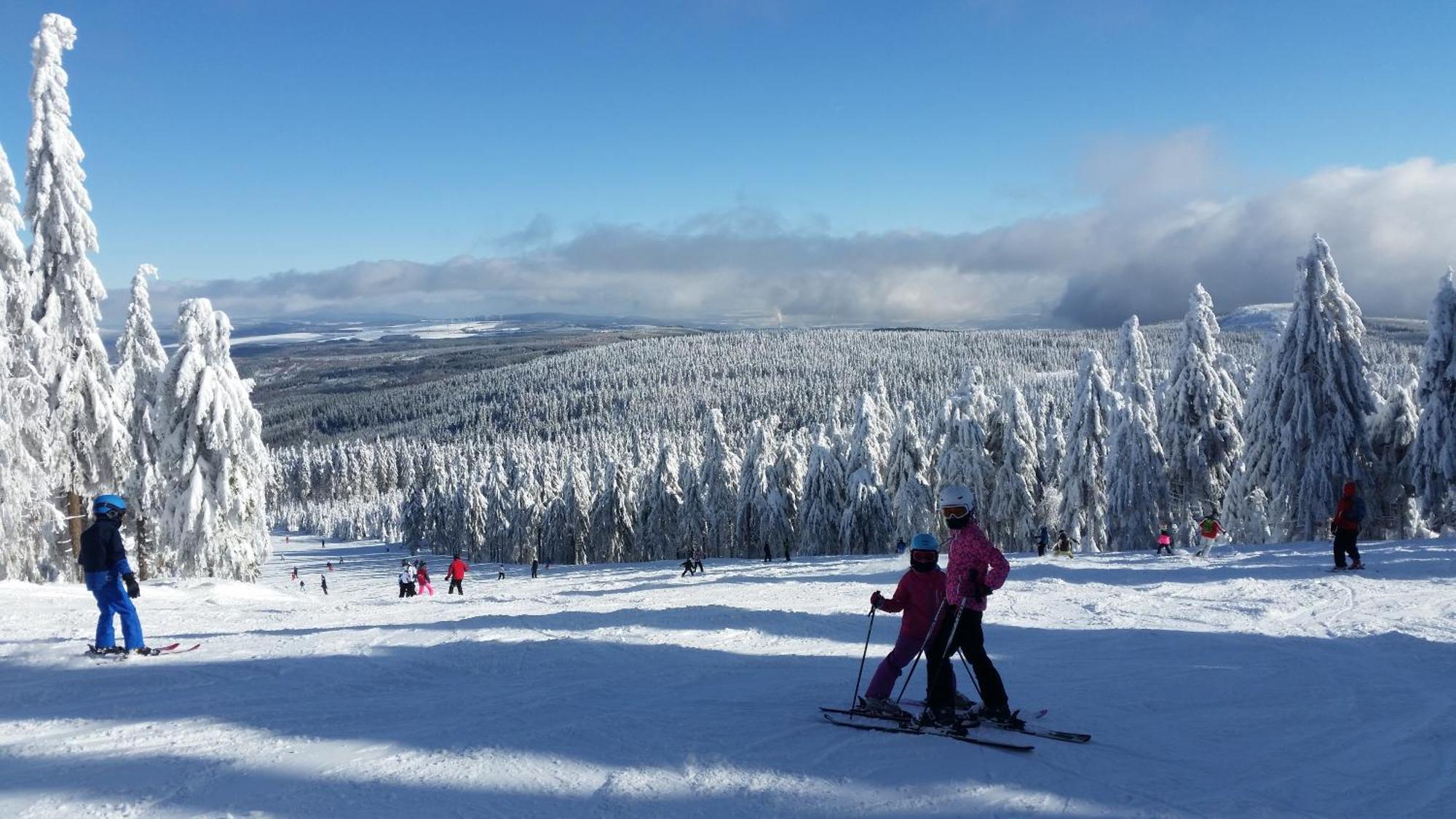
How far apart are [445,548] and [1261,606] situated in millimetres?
89024

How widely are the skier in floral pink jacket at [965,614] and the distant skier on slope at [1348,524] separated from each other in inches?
489

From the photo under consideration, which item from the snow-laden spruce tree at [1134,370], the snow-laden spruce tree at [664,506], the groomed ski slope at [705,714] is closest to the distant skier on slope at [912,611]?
the groomed ski slope at [705,714]

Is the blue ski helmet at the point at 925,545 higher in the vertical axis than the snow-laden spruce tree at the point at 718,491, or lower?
higher

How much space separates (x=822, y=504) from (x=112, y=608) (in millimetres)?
41307

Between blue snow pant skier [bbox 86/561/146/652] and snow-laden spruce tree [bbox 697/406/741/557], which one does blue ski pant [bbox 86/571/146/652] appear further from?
snow-laden spruce tree [bbox 697/406/741/557]

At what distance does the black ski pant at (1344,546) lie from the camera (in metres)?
15.6

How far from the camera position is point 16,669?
357 inches

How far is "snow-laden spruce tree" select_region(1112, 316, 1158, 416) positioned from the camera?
123 ft

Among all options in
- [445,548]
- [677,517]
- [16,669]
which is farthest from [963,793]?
[445,548]

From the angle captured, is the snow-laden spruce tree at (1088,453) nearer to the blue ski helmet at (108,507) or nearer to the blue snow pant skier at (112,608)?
the blue snow pant skier at (112,608)

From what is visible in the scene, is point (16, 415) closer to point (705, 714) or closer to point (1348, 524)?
point (705, 714)

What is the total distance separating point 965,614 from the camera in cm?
684

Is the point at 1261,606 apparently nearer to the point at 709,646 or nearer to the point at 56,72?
the point at 709,646

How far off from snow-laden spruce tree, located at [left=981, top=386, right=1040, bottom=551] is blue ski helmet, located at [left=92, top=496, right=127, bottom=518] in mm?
38217
